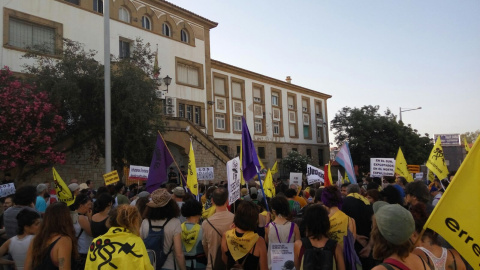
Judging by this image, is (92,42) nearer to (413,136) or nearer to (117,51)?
(117,51)

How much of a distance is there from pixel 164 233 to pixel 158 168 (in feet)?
13.7

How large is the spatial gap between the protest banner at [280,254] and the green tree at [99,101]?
14.5 meters

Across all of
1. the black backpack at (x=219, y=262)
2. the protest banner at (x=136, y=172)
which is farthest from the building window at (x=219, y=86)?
the black backpack at (x=219, y=262)

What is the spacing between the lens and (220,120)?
35.3 m

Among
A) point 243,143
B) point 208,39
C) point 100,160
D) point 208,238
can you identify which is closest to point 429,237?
point 208,238

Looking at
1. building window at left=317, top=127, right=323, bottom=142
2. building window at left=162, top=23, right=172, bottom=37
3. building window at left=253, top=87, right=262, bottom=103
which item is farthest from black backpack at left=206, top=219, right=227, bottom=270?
building window at left=317, top=127, right=323, bottom=142

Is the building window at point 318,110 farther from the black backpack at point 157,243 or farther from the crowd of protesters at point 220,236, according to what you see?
the black backpack at point 157,243

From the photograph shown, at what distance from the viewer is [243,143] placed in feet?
23.4

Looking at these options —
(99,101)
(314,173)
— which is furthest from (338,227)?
(99,101)

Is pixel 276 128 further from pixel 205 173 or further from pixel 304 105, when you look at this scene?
pixel 205 173

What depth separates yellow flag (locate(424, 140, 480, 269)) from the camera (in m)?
2.47

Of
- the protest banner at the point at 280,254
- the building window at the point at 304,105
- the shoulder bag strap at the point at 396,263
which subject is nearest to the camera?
the shoulder bag strap at the point at 396,263

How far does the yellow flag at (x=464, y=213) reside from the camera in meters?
2.47

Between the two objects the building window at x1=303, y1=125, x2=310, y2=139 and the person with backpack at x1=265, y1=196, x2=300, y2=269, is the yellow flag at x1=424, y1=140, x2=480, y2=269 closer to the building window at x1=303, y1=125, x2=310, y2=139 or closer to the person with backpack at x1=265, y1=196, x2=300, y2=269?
the person with backpack at x1=265, y1=196, x2=300, y2=269
